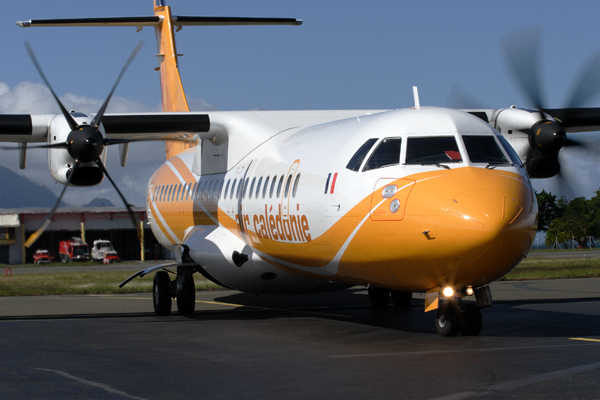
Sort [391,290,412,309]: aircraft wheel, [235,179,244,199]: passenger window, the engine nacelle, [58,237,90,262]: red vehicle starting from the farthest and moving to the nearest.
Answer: [58,237,90,262]: red vehicle → [391,290,412,309]: aircraft wheel → [235,179,244,199]: passenger window → the engine nacelle

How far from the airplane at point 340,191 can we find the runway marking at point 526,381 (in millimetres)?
1632

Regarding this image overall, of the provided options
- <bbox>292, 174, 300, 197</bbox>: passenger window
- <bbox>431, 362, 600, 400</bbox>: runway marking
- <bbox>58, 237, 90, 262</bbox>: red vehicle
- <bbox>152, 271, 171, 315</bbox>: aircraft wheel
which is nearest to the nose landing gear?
<bbox>431, 362, 600, 400</bbox>: runway marking

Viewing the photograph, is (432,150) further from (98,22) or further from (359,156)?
(98,22)

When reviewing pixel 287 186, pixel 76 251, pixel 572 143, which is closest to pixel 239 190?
pixel 287 186

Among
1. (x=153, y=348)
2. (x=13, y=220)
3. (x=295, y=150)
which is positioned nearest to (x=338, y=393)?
(x=153, y=348)

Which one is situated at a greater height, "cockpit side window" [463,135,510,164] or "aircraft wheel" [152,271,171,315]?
"cockpit side window" [463,135,510,164]

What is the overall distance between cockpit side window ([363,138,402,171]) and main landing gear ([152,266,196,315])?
6.13 meters

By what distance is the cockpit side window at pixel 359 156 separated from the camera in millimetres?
9696

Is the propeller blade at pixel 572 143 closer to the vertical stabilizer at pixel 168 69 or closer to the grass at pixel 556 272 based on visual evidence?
the vertical stabilizer at pixel 168 69

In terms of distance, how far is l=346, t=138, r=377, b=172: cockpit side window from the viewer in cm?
970

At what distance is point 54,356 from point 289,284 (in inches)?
191

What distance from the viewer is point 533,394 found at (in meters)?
6.16

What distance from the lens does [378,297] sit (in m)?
14.8

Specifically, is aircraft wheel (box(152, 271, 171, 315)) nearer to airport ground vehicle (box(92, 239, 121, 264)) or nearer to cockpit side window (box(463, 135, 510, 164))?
cockpit side window (box(463, 135, 510, 164))
